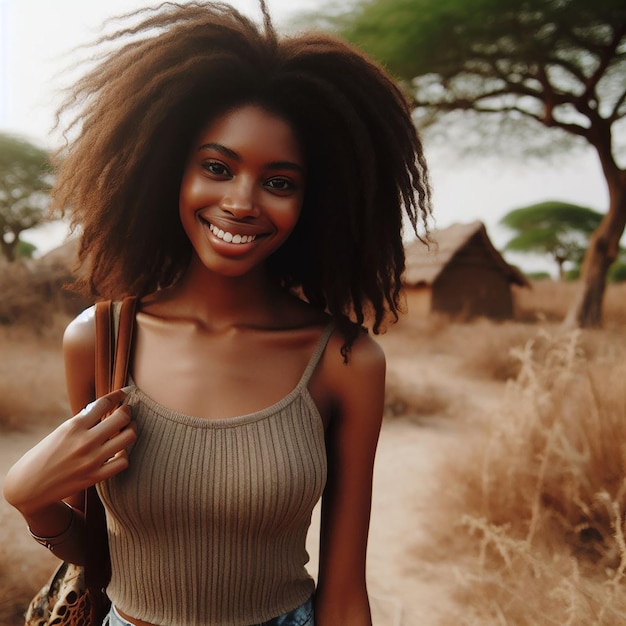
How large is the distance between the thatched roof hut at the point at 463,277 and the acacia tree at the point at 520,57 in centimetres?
263

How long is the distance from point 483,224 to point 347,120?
510 inches

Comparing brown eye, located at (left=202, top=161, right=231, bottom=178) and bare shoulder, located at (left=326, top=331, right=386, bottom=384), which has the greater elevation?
brown eye, located at (left=202, top=161, right=231, bottom=178)

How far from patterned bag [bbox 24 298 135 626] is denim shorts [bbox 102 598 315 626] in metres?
0.05

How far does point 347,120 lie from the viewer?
1154 mm

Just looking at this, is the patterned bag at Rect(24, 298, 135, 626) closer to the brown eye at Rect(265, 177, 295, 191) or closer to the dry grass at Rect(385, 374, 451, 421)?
the brown eye at Rect(265, 177, 295, 191)

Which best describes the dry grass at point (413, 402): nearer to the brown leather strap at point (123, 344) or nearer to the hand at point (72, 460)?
the brown leather strap at point (123, 344)

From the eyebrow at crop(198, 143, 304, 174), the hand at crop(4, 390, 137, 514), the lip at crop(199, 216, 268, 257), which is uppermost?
the eyebrow at crop(198, 143, 304, 174)

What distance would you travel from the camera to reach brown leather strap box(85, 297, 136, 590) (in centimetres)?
112

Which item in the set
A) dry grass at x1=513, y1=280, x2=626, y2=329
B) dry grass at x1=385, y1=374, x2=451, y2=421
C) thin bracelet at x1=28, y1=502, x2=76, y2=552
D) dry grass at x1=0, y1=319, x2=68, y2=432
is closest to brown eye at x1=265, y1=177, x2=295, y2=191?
thin bracelet at x1=28, y1=502, x2=76, y2=552

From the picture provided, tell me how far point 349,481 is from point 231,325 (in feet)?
1.27

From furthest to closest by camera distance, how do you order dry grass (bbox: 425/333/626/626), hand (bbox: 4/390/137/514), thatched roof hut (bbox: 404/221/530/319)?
thatched roof hut (bbox: 404/221/530/319) → dry grass (bbox: 425/333/626/626) → hand (bbox: 4/390/137/514)

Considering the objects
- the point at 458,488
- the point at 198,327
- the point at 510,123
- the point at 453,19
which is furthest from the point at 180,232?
the point at 510,123

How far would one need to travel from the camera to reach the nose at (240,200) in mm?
1057

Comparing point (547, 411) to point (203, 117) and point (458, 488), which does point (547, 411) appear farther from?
point (203, 117)
